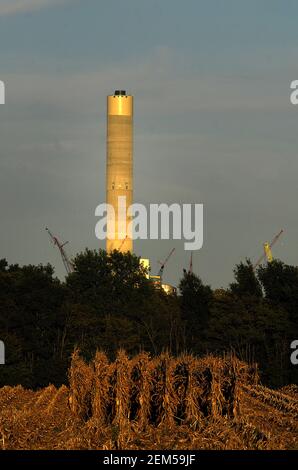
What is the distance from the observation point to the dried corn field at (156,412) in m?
43.5

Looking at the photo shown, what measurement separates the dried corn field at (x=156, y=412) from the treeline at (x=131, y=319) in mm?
66397

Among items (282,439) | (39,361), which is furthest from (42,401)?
(39,361)

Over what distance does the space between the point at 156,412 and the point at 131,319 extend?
116 m

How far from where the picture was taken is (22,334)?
149m

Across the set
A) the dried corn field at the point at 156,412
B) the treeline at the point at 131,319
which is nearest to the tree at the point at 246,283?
the treeline at the point at 131,319

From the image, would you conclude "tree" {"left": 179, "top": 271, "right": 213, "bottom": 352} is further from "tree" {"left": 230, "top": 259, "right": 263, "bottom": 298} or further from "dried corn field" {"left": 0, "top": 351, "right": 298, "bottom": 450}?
"dried corn field" {"left": 0, "top": 351, "right": 298, "bottom": 450}

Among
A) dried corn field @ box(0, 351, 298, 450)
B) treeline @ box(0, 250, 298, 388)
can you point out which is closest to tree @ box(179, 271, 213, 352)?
treeline @ box(0, 250, 298, 388)

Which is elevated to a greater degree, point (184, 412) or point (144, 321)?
point (144, 321)

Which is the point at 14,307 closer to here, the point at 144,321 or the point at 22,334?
the point at 22,334

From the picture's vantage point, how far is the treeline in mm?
142250

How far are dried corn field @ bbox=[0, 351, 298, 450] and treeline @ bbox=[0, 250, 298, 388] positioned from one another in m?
66.4

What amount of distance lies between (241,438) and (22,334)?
10639cm
